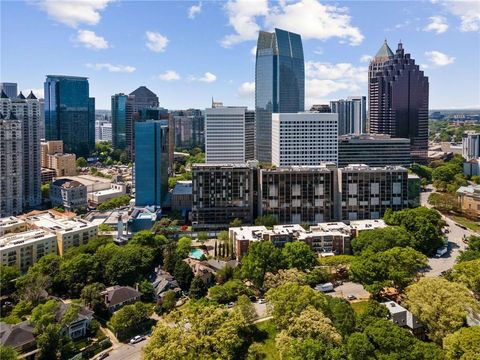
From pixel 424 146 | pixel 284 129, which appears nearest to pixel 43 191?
pixel 284 129

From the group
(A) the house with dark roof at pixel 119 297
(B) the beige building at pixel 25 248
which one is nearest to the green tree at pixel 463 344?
(A) the house with dark roof at pixel 119 297

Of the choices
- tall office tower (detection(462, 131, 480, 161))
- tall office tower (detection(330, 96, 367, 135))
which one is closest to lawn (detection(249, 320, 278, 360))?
tall office tower (detection(462, 131, 480, 161))

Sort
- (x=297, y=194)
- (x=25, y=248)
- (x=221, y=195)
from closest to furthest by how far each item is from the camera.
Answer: (x=25, y=248), (x=297, y=194), (x=221, y=195)

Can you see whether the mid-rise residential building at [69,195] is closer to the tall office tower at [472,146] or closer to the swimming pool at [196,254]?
the swimming pool at [196,254]

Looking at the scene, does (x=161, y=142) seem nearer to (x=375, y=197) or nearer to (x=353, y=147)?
(x=375, y=197)

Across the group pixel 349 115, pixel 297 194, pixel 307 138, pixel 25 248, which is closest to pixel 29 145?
pixel 25 248

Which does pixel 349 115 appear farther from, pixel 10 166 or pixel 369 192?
pixel 10 166

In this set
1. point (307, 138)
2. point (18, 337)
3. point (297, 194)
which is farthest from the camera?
point (307, 138)
